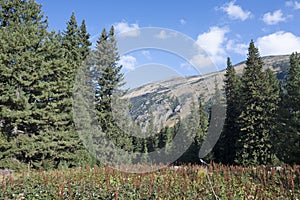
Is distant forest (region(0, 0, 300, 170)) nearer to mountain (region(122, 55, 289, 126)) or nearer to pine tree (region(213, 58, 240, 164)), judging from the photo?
pine tree (region(213, 58, 240, 164))

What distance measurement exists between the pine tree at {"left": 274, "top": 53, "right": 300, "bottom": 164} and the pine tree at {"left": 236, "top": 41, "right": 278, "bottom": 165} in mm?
1042

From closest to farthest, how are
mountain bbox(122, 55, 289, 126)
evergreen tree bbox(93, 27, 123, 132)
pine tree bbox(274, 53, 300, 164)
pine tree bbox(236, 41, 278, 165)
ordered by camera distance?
mountain bbox(122, 55, 289, 126)
evergreen tree bbox(93, 27, 123, 132)
pine tree bbox(274, 53, 300, 164)
pine tree bbox(236, 41, 278, 165)

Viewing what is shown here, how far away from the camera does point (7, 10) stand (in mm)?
17469

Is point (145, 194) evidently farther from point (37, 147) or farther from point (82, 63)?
point (82, 63)

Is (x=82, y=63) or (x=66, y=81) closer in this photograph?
(x=66, y=81)

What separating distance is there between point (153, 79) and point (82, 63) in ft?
55.8

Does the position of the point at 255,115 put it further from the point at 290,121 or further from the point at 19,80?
the point at 19,80

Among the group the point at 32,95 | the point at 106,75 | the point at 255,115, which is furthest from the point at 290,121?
the point at 32,95

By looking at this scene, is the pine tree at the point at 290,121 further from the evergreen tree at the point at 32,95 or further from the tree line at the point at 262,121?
the evergreen tree at the point at 32,95

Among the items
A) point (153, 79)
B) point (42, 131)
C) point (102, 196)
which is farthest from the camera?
point (42, 131)

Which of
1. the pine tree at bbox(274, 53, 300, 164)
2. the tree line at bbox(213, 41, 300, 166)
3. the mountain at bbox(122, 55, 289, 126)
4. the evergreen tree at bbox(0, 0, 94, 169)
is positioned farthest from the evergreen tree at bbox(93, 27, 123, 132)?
the pine tree at bbox(274, 53, 300, 164)

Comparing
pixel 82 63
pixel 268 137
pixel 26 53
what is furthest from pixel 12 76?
pixel 268 137

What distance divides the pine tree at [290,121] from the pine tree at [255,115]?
1.04 m

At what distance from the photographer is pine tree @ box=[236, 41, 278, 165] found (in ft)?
80.5
